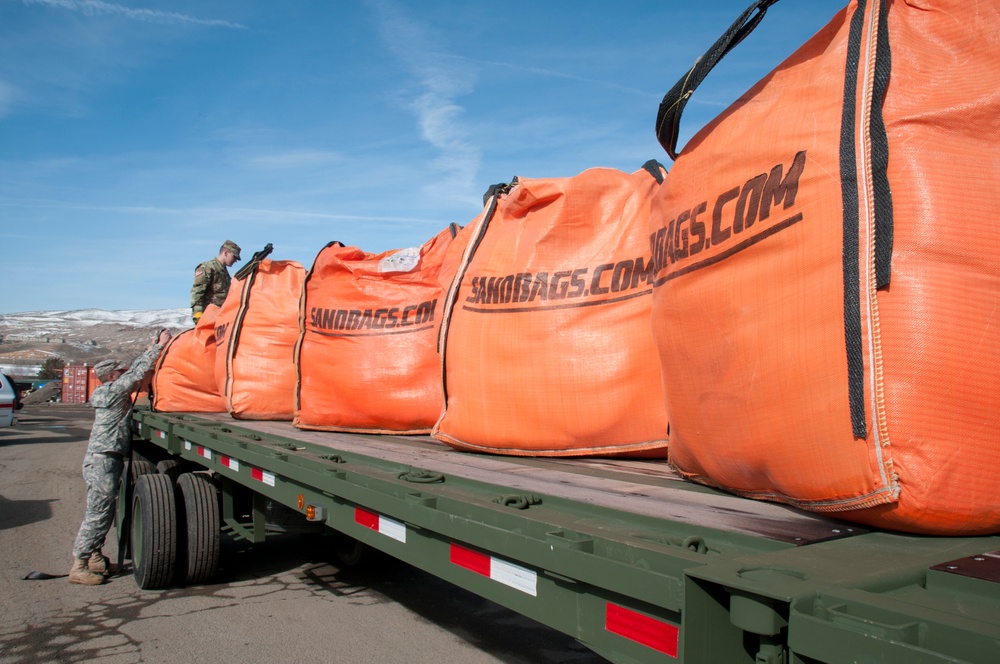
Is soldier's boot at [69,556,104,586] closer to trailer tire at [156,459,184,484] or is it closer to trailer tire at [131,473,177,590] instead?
trailer tire at [131,473,177,590]

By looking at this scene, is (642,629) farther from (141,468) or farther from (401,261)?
(141,468)

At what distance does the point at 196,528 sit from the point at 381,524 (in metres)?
2.83

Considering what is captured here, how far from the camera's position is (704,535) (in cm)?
135

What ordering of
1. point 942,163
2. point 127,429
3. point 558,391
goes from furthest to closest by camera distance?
point 127,429 < point 558,391 < point 942,163

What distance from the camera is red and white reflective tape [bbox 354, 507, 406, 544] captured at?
1.92m

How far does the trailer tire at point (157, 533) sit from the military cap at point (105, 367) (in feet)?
3.96

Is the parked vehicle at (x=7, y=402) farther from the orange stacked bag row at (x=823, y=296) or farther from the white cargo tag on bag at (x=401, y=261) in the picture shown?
the orange stacked bag row at (x=823, y=296)

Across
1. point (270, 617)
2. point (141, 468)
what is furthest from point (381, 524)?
point (141, 468)

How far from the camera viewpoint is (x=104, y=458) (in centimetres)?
509

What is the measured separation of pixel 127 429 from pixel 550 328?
388 centimetres

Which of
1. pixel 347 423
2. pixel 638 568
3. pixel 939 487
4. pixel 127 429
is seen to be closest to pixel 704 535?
pixel 638 568

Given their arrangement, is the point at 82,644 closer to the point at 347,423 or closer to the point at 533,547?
the point at 347,423

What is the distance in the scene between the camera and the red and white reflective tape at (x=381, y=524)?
6.30 feet

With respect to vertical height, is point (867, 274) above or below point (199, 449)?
above
